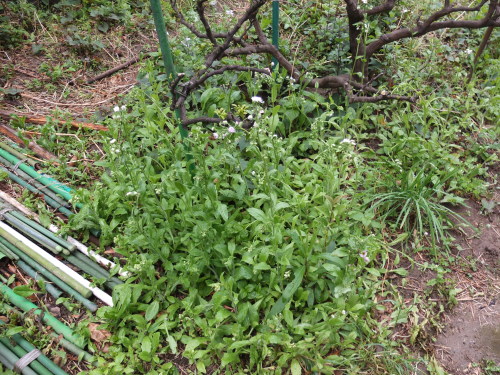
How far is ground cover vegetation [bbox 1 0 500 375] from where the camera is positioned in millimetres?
2199

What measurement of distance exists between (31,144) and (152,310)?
1853 mm

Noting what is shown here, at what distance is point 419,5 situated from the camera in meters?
4.64

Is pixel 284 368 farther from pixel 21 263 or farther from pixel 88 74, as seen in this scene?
pixel 88 74

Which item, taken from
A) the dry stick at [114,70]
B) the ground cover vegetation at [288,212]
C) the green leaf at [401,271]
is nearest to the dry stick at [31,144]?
the ground cover vegetation at [288,212]

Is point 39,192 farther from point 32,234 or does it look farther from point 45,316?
point 45,316

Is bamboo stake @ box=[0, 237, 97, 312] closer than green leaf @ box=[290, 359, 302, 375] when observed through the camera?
No

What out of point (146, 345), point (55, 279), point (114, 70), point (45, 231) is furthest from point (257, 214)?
point (114, 70)

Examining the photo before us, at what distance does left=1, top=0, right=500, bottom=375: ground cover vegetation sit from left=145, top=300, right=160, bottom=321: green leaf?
0.04 feet

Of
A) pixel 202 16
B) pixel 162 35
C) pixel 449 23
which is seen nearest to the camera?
pixel 162 35

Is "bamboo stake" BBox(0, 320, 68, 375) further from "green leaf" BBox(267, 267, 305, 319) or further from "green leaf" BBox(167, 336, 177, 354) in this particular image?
"green leaf" BBox(267, 267, 305, 319)

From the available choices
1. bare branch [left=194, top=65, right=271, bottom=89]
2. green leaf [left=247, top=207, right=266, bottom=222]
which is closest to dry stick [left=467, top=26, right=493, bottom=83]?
Answer: bare branch [left=194, top=65, right=271, bottom=89]

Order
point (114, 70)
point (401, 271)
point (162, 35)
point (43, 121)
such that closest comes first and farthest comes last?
point (162, 35) < point (401, 271) < point (43, 121) < point (114, 70)

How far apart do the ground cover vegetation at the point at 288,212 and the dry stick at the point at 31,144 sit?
0.08 metres

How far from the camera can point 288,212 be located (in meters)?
2.65
